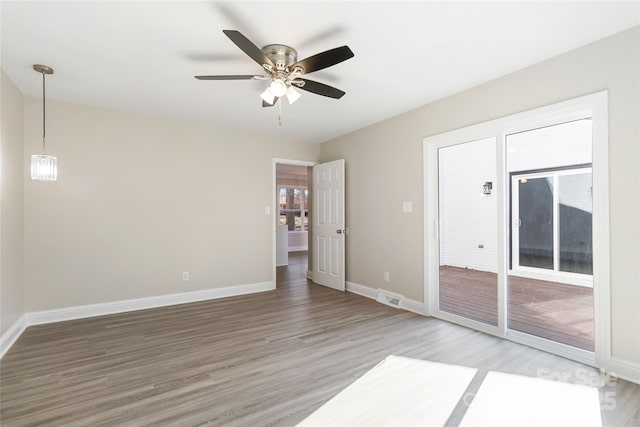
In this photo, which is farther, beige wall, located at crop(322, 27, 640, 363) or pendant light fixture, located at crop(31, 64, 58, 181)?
pendant light fixture, located at crop(31, 64, 58, 181)

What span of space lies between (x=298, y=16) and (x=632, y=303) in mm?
3292

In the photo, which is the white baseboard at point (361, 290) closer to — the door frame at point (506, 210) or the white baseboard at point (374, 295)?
the white baseboard at point (374, 295)

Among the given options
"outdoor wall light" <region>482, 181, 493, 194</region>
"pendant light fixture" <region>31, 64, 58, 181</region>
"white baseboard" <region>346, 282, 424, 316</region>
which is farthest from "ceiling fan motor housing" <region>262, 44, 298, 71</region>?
"outdoor wall light" <region>482, 181, 493, 194</region>

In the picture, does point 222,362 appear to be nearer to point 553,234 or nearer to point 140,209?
point 140,209

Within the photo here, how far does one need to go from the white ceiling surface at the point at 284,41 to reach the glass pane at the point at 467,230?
1.29 meters

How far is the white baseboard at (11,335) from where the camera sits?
2846mm

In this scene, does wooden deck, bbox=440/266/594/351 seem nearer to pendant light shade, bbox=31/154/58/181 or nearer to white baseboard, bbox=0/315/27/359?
pendant light shade, bbox=31/154/58/181

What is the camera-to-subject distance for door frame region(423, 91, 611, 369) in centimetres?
246

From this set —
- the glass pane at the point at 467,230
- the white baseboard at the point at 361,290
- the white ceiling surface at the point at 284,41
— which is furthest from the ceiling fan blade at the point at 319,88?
the white baseboard at the point at 361,290

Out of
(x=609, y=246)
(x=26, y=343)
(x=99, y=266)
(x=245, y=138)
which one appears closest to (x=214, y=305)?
(x=99, y=266)

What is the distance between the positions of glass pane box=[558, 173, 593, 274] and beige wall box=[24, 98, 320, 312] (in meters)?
4.08

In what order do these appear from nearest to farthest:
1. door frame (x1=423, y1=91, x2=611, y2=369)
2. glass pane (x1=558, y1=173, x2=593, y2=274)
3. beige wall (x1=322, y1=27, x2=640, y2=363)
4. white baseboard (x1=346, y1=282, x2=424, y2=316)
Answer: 1. beige wall (x1=322, y1=27, x2=640, y2=363)
2. door frame (x1=423, y1=91, x2=611, y2=369)
3. glass pane (x1=558, y1=173, x2=593, y2=274)
4. white baseboard (x1=346, y1=282, x2=424, y2=316)

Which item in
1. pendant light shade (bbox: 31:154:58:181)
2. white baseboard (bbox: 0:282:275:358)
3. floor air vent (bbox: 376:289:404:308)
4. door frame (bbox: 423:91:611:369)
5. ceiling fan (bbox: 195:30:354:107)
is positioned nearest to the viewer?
ceiling fan (bbox: 195:30:354:107)

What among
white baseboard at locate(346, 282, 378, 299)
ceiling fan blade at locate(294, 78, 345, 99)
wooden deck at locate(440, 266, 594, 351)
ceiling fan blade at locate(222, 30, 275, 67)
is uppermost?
ceiling fan blade at locate(222, 30, 275, 67)
